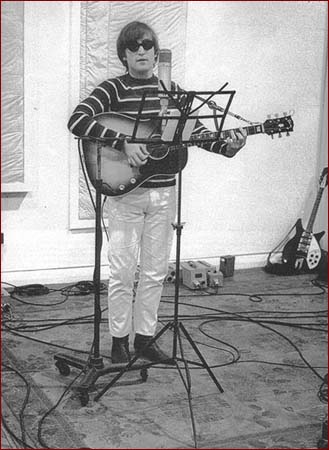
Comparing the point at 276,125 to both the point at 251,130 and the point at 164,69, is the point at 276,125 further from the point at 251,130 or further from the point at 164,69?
the point at 164,69

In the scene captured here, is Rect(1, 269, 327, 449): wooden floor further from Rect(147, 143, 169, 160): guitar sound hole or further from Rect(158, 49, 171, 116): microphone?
Rect(158, 49, 171, 116): microphone

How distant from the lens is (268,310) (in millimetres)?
4898

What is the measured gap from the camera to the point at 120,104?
3.51 meters

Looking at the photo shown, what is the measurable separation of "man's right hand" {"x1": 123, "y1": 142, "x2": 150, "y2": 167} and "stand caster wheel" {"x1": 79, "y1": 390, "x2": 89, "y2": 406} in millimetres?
1013

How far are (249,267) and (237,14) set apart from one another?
6.27ft

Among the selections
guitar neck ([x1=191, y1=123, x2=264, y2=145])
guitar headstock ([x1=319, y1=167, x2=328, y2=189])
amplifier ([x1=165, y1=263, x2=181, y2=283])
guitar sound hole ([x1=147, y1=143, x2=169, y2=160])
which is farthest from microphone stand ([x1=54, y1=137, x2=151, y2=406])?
guitar headstock ([x1=319, y1=167, x2=328, y2=189])

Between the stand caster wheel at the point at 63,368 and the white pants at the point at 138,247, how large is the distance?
0.91 ft

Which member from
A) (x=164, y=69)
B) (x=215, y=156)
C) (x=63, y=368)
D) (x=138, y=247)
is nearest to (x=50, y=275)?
(x=215, y=156)

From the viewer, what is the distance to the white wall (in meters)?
5.01

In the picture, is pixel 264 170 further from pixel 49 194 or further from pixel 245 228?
pixel 49 194

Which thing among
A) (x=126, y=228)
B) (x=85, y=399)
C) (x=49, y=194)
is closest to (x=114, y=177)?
(x=126, y=228)

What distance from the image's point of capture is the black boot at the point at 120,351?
3.67 metres

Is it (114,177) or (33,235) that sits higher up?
(114,177)

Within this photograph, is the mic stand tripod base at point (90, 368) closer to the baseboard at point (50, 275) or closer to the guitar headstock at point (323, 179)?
the baseboard at point (50, 275)
